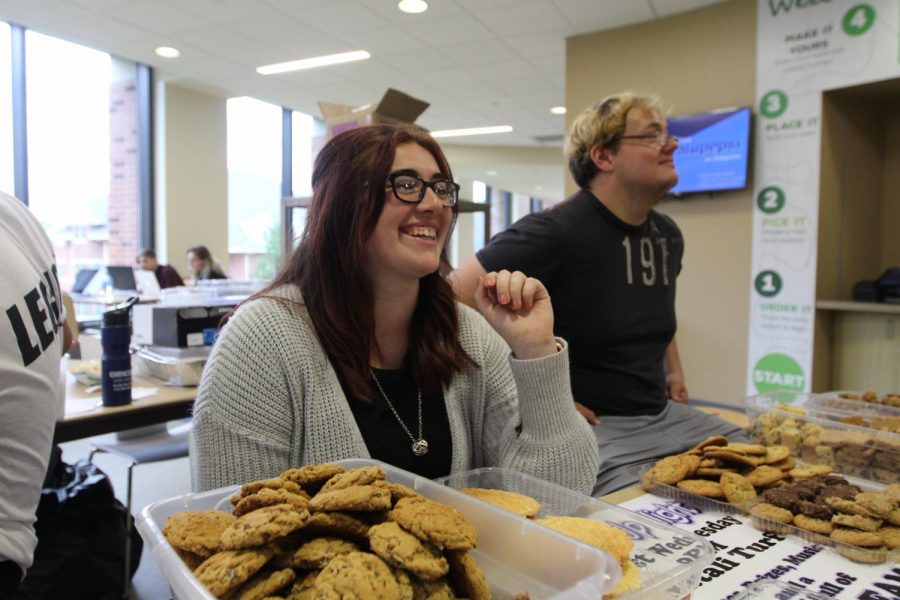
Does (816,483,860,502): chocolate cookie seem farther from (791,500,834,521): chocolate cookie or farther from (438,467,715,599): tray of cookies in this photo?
(438,467,715,599): tray of cookies

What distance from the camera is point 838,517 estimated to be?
990 mm

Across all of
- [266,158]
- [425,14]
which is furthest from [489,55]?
[266,158]

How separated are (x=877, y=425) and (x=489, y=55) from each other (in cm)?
492

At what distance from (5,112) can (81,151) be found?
79cm

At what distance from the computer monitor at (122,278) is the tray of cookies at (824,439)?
6.22 metres

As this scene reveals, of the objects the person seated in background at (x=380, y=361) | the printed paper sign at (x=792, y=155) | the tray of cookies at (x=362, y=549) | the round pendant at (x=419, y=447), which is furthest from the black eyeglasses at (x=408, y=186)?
the printed paper sign at (x=792, y=155)

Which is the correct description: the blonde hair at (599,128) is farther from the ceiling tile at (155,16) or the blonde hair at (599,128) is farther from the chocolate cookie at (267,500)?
the ceiling tile at (155,16)

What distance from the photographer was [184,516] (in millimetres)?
654

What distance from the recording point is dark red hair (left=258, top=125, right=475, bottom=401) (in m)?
1.17

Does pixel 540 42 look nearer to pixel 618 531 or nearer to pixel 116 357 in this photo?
pixel 116 357

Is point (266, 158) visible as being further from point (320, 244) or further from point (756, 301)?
point (320, 244)

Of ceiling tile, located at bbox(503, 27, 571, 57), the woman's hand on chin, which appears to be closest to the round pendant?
the woman's hand on chin

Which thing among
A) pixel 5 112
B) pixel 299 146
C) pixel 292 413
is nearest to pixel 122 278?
pixel 5 112

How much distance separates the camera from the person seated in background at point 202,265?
6.17 m
